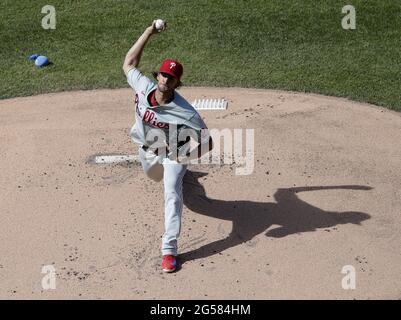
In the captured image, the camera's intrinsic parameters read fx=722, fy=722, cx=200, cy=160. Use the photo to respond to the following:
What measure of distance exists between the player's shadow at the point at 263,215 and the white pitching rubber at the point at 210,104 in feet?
7.31

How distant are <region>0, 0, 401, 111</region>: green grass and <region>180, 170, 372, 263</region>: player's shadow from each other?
3.18 m

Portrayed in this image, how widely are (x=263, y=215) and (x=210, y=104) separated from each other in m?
2.98

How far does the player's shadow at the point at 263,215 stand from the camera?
6895mm

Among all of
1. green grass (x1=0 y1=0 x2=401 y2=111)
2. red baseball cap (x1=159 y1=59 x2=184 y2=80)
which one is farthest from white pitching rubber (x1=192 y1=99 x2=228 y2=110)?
red baseball cap (x1=159 y1=59 x2=184 y2=80)

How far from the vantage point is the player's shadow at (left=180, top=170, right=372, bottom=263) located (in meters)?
6.89

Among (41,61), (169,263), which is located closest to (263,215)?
(169,263)

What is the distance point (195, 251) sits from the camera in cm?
675

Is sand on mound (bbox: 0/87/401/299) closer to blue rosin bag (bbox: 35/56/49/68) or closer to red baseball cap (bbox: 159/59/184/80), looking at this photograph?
red baseball cap (bbox: 159/59/184/80)

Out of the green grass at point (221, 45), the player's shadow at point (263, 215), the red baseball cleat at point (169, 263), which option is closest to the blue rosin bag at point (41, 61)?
the green grass at point (221, 45)

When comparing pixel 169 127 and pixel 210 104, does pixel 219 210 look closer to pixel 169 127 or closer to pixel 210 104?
pixel 169 127

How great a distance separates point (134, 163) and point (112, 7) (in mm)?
5658

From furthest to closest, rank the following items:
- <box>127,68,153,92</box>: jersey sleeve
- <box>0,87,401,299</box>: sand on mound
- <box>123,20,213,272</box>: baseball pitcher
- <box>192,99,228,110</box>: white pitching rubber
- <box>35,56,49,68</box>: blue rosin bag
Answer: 1. <box>35,56,49,68</box>: blue rosin bag
2. <box>192,99,228,110</box>: white pitching rubber
3. <box>127,68,153,92</box>: jersey sleeve
4. <box>123,20,213,272</box>: baseball pitcher
5. <box>0,87,401,299</box>: sand on mound

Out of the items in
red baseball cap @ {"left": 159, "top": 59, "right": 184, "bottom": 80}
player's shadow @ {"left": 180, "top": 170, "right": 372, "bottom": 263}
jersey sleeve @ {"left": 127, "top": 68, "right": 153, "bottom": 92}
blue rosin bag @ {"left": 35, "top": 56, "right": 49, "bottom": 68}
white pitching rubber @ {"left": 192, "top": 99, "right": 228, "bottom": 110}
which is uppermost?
red baseball cap @ {"left": 159, "top": 59, "right": 184, "bottom": 80}

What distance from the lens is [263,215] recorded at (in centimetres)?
729
